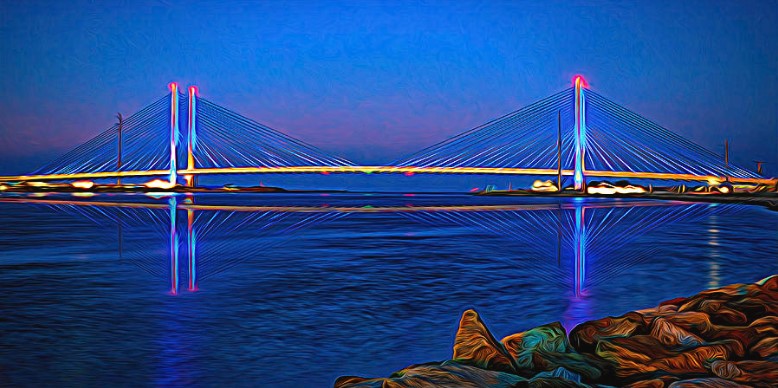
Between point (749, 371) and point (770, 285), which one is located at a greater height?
point (770, 285)

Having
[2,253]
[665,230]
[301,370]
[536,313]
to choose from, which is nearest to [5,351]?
[301,370]

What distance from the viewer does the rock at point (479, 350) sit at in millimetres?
3635

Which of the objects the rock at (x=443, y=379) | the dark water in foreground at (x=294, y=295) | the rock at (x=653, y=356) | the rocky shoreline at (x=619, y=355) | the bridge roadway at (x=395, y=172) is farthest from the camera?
the bridge roadway at (x=395, y=172)

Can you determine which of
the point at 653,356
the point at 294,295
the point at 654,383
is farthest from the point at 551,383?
the point at 294,295

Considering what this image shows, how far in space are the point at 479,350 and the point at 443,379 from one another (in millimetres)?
563

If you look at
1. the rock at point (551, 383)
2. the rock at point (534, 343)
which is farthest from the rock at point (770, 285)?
the rock at point (551, 383)

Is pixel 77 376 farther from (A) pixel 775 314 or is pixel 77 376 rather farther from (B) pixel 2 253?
(B) pixel 2 253

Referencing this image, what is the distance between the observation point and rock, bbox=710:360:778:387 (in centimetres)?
345

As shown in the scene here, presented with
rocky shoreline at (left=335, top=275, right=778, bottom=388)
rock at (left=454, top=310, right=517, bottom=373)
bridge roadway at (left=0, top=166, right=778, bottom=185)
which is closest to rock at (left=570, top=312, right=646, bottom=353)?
rocky shoreline at (left=335, top=275, right=778, bottom=388)

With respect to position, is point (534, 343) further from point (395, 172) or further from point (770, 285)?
point (395, 172)

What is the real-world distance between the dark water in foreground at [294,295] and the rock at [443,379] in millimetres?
504

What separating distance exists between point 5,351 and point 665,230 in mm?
14353

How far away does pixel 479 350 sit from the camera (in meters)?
3.71

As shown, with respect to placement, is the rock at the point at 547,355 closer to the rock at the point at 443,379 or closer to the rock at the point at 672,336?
the rock at the point at 443,379
